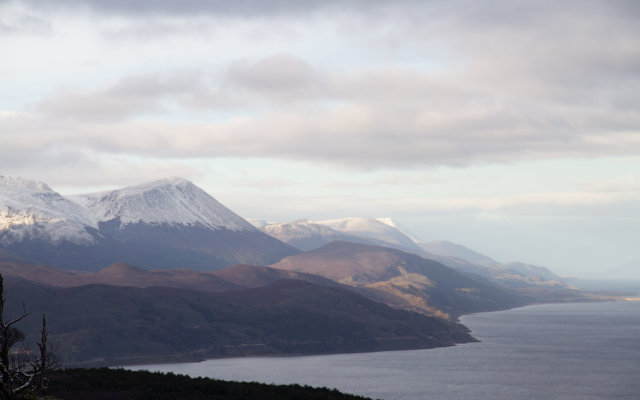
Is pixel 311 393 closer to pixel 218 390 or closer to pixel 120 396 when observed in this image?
pixel 218 390

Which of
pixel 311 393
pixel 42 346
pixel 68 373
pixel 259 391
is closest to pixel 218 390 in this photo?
pixel 259 391

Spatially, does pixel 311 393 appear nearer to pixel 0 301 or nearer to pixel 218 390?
pixel 218 390

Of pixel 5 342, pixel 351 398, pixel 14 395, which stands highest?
pixel 5 342

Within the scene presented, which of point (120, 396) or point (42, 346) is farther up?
point (42, 346)

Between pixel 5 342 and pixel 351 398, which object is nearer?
pixel 5 342

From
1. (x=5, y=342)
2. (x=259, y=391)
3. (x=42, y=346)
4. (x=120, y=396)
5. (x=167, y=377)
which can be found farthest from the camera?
(x=167, y=377)

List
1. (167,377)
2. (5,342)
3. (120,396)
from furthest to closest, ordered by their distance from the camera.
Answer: (167,377)
(120,396)
(5,342)

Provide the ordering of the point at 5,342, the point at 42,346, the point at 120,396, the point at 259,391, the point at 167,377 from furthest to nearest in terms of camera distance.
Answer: the point at 167,377
the point at 259,391
the point at 120,396
the point at 42,346
the point at 5,342

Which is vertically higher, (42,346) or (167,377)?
(42,346)

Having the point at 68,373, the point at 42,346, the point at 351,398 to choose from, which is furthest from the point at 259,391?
the point at 42,346
